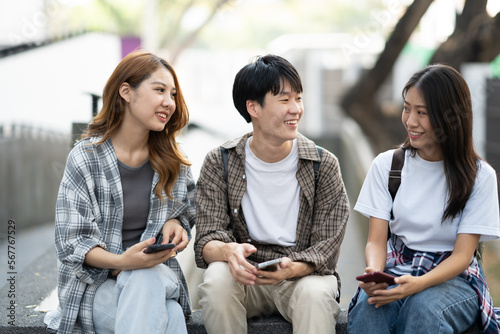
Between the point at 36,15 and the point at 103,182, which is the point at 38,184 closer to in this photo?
the point at 36,15

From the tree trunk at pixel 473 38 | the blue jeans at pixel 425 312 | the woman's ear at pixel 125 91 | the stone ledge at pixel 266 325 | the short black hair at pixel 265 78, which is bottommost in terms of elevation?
the stone ledge at pixel 266 325

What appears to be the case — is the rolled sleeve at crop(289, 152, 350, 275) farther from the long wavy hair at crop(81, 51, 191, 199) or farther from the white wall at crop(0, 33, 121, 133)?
the white wall at crop(0, 33, 121, 133)

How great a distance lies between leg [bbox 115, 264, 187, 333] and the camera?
7.87ft

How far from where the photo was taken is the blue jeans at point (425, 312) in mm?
2396

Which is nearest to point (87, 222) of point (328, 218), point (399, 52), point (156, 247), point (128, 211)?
point (128, 211)

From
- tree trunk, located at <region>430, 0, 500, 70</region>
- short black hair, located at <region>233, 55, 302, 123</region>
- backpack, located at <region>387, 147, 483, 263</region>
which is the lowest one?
backpack, located at <region>387, 147, 483, 263</region>

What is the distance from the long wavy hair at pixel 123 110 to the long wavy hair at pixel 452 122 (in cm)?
111

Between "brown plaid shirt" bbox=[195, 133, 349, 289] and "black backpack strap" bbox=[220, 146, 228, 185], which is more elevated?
"black backpack strap" bbox=[220, 146, 228, 185]

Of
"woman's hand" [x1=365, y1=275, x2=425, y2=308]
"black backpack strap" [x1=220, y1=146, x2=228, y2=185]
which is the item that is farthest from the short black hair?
"woman's hand" [x1=365, y1=275, x2=425, y2=308]

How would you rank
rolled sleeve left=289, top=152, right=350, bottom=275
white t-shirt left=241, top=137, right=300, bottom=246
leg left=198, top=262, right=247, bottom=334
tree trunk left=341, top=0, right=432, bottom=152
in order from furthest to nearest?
tree trunk left=341, top=0, right=432, bottom=152, white t-shirt left=241, top=137, right=300, bottom=246, rolled sleeve left=289, top=152, right=350, bottom=275, leg left=198, top=262, right=247, bottom=334

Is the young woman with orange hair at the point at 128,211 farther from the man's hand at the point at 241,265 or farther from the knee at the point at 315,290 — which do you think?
the knee at the point at 315,290

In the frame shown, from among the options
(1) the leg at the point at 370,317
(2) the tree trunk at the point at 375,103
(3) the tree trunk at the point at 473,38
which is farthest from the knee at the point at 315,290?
(2) the tree trunk at the point at 375,103

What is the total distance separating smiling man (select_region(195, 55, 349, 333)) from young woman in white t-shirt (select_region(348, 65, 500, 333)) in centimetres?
19

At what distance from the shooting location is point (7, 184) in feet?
20.1
